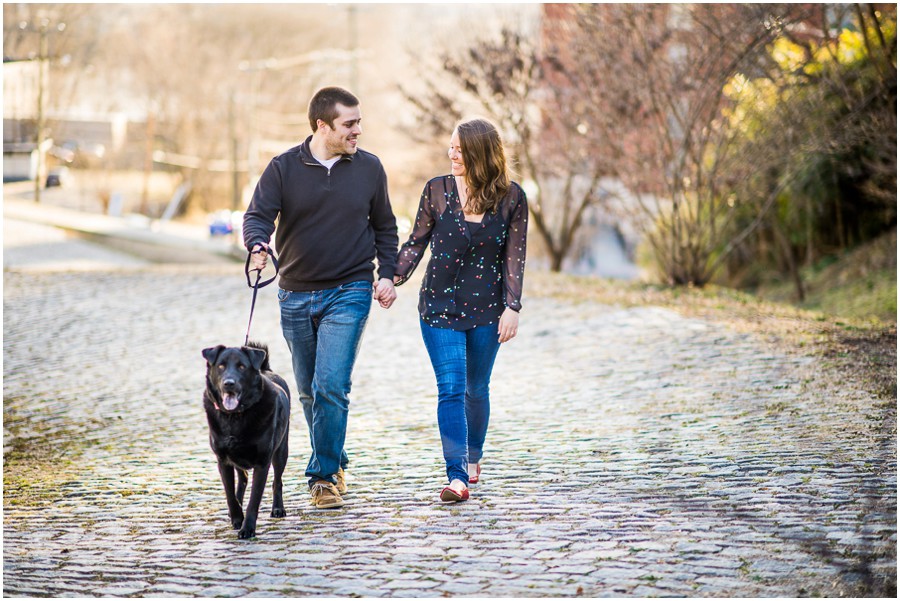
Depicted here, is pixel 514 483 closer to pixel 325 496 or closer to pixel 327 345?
pixel 325 496

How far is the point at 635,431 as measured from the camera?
820 centimetres

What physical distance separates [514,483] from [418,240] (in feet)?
5.54

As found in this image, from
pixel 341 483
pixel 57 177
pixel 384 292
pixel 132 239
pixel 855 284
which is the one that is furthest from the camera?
pixel 57 177

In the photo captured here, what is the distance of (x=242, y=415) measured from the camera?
5.44 m

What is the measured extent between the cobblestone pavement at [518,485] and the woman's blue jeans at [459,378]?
0.36 metres

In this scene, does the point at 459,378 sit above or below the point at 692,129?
below

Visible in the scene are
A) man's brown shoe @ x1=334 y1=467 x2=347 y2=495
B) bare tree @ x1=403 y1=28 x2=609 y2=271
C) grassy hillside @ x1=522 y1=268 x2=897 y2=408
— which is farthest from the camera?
bare tree @ x1=403 y1=28 x2=609 y2=271

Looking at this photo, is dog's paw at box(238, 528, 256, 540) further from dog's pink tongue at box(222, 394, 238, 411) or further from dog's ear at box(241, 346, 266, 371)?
dog's ear at box(241, 346, 266, 371)

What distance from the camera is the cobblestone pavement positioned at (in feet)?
16.1

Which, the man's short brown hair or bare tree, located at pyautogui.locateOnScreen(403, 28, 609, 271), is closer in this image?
the man's short brown hair

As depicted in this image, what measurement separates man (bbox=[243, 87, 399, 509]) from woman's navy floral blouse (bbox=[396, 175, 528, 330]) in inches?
12.8

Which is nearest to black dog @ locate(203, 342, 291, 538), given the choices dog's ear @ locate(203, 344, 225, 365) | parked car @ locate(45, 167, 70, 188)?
dog's ear @ locate(203, 344, 225, 365)

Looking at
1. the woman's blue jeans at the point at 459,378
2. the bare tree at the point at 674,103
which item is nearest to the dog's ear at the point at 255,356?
the woman's blue jeans at the point at 459,378

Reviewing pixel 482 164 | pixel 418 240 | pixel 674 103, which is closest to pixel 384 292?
pixel 418 240
